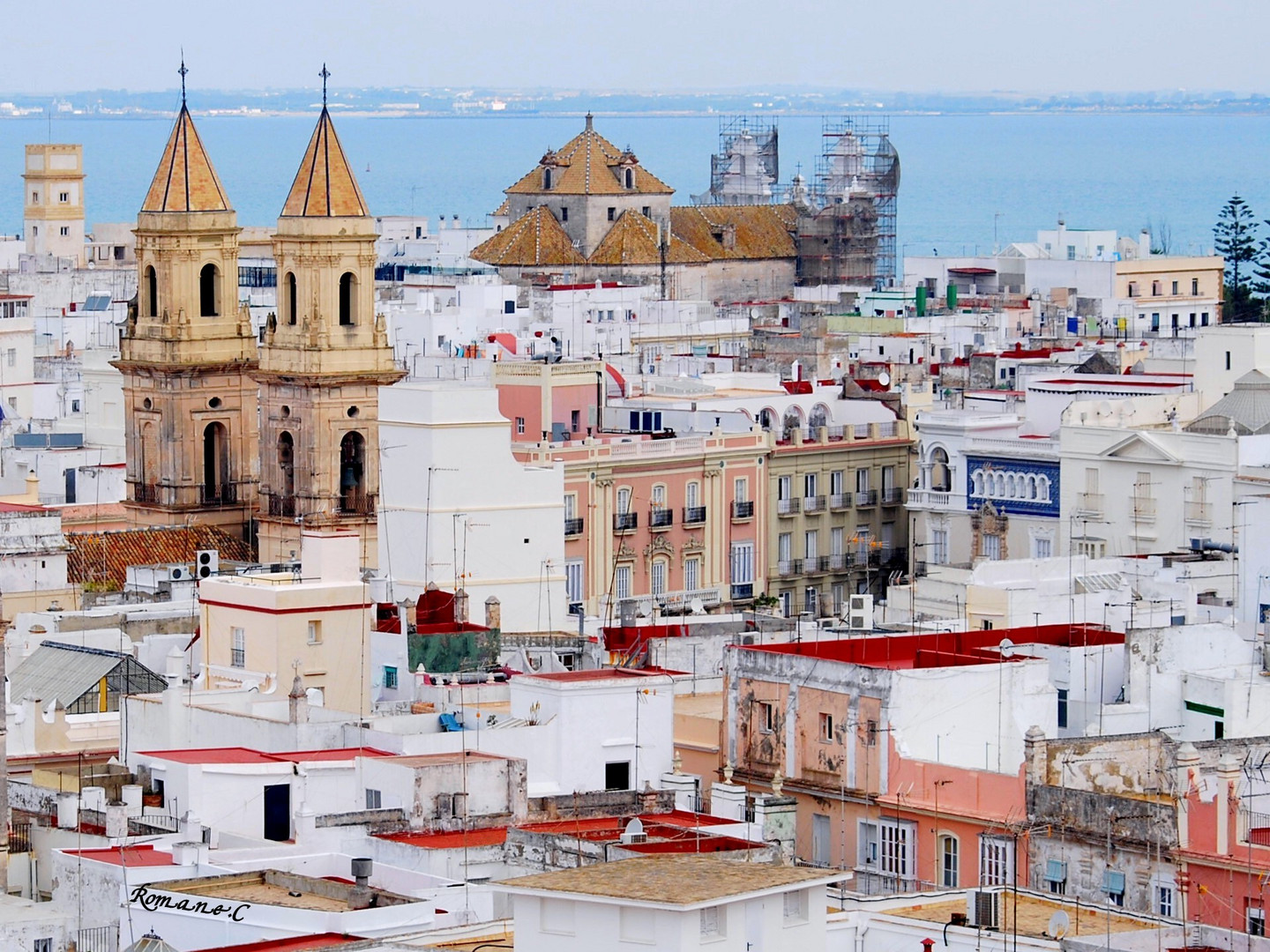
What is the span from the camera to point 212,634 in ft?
137

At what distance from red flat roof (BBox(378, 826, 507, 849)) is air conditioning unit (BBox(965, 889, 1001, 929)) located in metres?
4.45

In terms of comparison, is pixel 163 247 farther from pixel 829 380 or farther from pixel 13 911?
pixel 13 911

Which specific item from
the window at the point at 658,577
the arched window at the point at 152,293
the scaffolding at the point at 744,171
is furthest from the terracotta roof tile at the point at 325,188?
the scaffolding at the point at 744,171

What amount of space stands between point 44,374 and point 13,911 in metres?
54.0

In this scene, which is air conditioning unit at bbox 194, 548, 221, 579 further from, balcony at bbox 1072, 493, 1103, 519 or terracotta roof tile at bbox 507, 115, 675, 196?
terracotta roof tile at bbox 507, 115, 675, 196

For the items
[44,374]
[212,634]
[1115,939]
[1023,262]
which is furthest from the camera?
[1023,262]

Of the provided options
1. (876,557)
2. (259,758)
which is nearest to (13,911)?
(259,758)

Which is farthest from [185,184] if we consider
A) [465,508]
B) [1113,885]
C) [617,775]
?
[1113,885]

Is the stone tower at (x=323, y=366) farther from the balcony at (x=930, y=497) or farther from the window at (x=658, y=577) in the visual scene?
the balcony at (x=930, y=497)

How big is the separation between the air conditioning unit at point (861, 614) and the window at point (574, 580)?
12.0 m

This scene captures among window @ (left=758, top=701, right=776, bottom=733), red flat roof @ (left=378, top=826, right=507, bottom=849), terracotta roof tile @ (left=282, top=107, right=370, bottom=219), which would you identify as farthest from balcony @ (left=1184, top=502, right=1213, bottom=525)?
red flat roof @ (left=378, top=826, right=507, bottom=849)

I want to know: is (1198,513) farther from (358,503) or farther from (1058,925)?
(1058,925)

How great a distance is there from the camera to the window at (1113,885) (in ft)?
106

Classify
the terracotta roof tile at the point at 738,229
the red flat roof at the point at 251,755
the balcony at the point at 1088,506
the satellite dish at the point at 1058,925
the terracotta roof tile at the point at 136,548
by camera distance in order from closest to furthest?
1. the satellite dish at the point at 1058,925
2. the red flat roof at the point at 251,755
3. the terracotta roof tile at the point at 136,548
4. the balcony at the point at 1088,506
5. the terracotta roof tile at the point at 738,229
